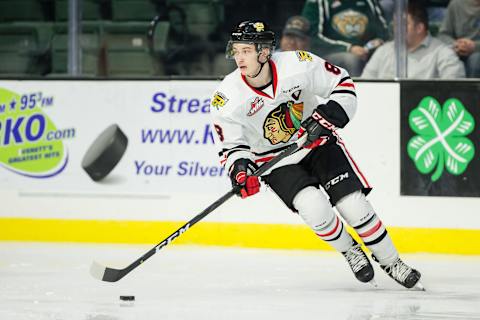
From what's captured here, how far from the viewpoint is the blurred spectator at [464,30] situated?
221 inches

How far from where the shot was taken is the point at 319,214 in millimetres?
4094

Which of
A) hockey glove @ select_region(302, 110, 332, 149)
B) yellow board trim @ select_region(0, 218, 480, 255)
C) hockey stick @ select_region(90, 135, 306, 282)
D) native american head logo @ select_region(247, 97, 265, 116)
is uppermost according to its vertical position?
native american head logo @ select_region(247, 97, 265, 116)

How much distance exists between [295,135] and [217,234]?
1453 millimetres

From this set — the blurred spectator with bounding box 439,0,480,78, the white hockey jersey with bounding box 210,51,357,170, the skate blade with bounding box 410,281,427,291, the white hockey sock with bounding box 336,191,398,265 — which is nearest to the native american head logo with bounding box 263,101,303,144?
the white hockey jersey with bounding box 210,51,357,170

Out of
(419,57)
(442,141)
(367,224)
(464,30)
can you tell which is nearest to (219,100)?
(367,224)

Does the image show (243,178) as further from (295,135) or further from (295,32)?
(295,32)

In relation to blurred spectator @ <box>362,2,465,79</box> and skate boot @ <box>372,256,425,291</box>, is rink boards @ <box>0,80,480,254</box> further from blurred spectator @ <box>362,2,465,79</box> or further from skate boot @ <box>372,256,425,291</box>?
skate boot @ <box>372,256,425,291</box>

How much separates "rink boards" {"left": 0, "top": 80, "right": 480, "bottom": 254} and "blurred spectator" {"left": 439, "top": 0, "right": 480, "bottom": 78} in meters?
0.21

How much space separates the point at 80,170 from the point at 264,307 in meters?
2.23

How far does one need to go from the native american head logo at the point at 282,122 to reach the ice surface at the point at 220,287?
1.98 feet

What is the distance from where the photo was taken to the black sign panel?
546cm

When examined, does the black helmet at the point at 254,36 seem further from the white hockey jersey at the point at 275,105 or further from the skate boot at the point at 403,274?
the skate boot at the point at 403,274

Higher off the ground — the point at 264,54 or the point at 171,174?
the point at 264,54

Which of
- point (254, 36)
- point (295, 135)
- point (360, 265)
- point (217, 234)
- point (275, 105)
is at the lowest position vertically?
point (217, 234)
